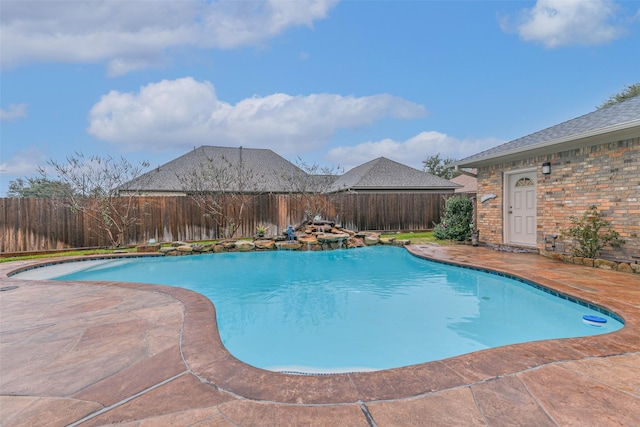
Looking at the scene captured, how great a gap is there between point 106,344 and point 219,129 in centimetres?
1925

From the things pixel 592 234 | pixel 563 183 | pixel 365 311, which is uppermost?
pixel 563 183

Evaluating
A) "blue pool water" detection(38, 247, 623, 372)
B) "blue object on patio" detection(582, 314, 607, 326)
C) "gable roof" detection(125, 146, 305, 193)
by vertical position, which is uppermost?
"gable roof" detection(125, 146, 305, 193)

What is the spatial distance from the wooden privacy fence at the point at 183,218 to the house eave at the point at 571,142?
5235mm

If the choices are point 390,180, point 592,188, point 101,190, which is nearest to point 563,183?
point 592,188

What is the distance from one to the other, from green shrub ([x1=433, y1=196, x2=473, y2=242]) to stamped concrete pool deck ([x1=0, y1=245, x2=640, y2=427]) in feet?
24.8

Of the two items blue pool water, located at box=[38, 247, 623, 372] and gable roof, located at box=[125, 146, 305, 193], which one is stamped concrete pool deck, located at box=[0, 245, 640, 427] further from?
gable roof, located at box=[125, 146, 305, 193]

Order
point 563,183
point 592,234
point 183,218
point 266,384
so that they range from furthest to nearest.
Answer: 1. point 183,218
2. point 563,183
3. point 592,234
4. point 266,384

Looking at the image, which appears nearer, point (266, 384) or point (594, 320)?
point (266, 384)

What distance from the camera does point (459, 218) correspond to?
1102cm

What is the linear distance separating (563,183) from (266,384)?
26.3 feet

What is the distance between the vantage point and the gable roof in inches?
627

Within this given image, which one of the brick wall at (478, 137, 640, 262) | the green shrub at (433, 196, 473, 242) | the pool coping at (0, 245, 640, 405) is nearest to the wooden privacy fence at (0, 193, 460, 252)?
the green shrub at (433, 196, 473, 242)

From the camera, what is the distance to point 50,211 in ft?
33.1

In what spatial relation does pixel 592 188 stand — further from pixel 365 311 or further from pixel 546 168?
pixel 365 311
